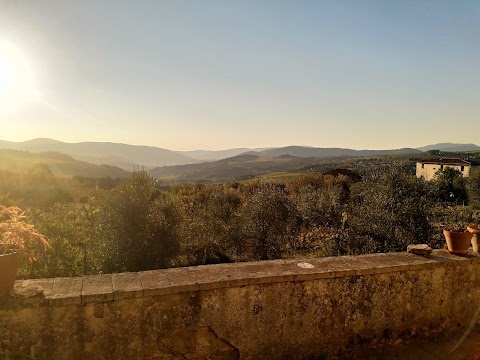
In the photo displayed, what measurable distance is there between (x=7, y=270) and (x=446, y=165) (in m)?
77.5

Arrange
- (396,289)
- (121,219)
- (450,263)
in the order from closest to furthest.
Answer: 1. (396,289)
2. (450,263)
3. (121,219)

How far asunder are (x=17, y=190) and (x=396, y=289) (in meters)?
35.9

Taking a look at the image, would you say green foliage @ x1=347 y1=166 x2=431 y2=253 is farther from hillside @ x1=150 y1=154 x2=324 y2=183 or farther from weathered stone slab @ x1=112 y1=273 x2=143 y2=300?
hillside @ x1=150 y1=154 x2=324 y2=183

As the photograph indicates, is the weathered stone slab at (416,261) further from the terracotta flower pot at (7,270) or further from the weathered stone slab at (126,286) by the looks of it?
the terracotta flower pot at (7,270)

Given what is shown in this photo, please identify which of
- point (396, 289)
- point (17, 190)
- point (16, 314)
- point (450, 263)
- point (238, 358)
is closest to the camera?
point (16, 314)

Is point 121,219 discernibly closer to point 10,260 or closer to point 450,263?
point 10,260

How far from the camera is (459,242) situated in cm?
566

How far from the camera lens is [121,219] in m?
12.0

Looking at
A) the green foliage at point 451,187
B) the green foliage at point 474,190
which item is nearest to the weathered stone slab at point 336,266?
the green foliage at point 474,190

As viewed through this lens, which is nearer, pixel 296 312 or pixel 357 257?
pixel 296 312

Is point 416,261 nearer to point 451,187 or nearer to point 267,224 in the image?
point 267,224

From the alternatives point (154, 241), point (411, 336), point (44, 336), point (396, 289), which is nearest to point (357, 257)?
point (396, 289)

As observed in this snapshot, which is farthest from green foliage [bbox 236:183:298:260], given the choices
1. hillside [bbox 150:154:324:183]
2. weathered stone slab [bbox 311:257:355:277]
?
hillside [bbox 150:154:324:183]

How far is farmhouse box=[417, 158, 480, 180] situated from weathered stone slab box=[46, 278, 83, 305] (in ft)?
232
